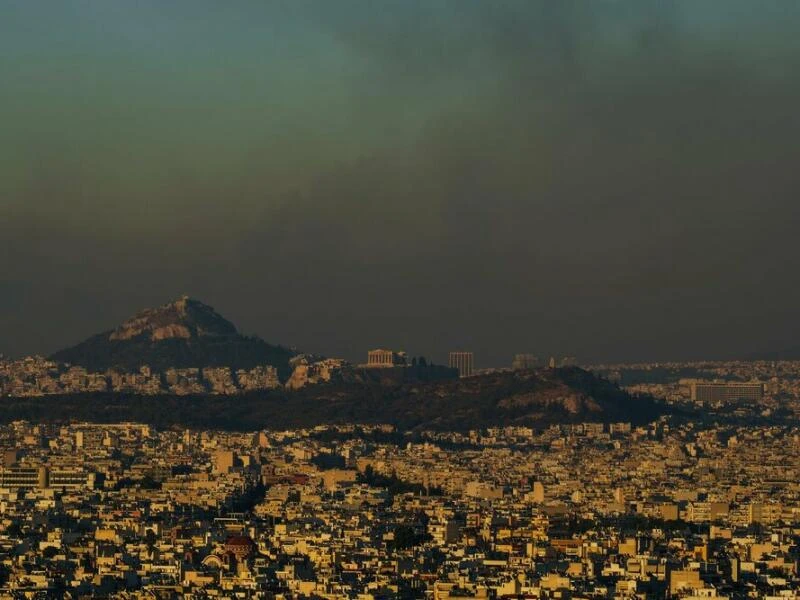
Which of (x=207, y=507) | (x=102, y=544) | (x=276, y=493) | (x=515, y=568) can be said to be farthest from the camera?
(x=276, y=493)

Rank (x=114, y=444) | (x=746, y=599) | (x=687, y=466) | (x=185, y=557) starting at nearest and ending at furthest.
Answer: (x=746, y=599), (x=185, y=557), (x=687, y=466), (x=114, y=444)

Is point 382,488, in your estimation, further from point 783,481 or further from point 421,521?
point 421,521

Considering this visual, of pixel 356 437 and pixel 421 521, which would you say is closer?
pixel 421 521

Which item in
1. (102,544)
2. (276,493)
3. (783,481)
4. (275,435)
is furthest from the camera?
(275,435)

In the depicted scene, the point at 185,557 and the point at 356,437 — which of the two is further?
the point at 356,437

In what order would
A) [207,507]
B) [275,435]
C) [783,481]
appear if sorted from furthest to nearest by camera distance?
[275,435], [783,481], [207,507]

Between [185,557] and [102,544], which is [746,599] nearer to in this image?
[185,557]

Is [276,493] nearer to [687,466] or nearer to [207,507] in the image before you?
[207,507]

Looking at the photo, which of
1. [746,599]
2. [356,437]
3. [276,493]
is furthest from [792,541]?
[356,437]

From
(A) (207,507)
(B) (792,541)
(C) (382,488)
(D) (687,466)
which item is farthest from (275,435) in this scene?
(B) (792,541)
